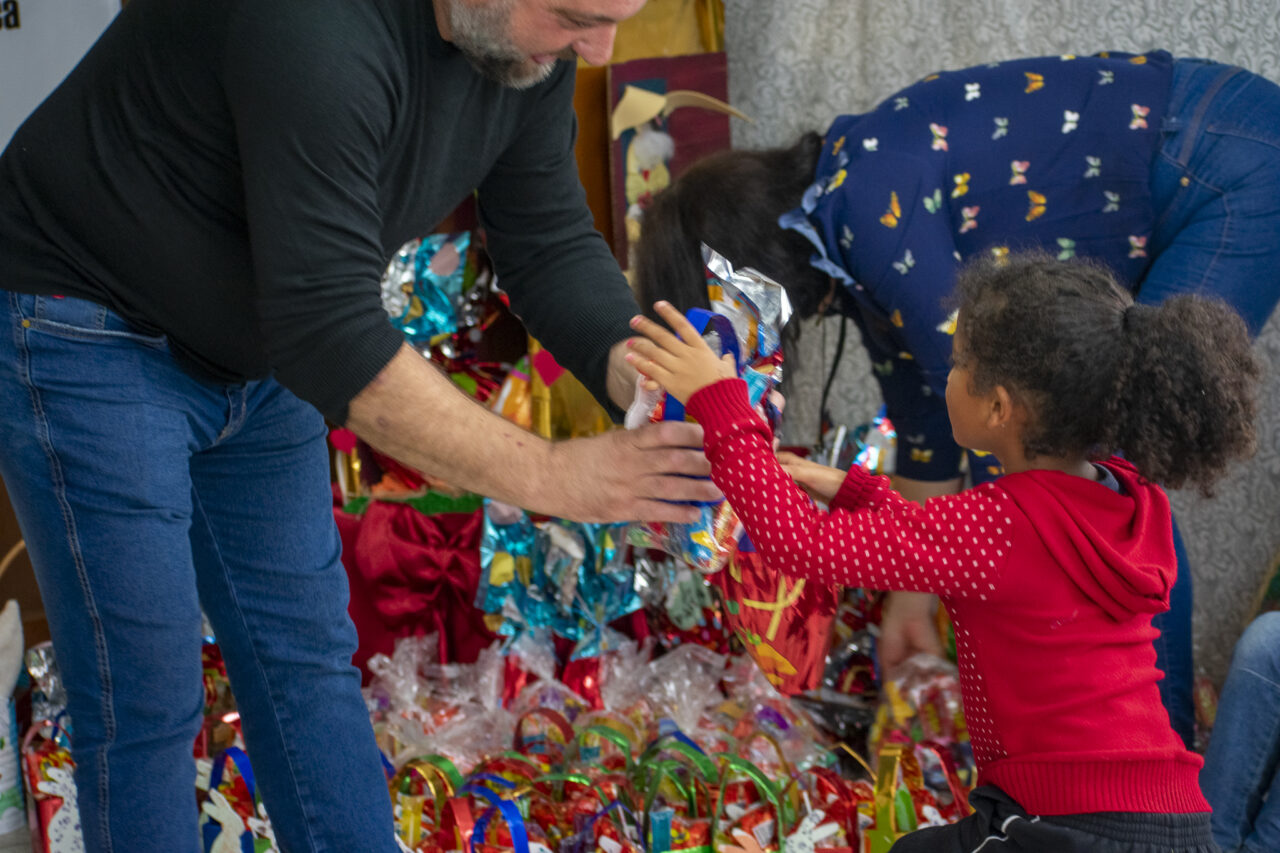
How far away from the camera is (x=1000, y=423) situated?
1.24 m

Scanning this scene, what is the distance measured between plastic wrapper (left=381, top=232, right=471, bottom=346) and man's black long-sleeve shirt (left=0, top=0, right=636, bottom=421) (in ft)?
3.57

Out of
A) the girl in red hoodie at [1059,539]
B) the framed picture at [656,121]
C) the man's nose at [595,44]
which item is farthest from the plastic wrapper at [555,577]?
the man's nose at [595,44]

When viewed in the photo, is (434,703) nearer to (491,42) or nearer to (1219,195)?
(491,42)

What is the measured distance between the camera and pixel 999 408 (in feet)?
4.06

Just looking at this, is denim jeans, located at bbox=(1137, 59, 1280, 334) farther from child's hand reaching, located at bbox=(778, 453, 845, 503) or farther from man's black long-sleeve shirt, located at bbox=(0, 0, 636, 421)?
man's black long-sleeve shirt, located at bbox=(0, 0, 636, 421)

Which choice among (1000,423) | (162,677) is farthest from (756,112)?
(162,677)

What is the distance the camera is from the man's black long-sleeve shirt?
0.92 metres

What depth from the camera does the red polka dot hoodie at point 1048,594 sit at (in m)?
1.12

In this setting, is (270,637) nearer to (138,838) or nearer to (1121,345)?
(138,838)

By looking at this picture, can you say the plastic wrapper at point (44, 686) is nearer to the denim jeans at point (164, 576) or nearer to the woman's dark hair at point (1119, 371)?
the denim jeans at point (164, 576)

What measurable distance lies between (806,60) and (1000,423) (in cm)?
156

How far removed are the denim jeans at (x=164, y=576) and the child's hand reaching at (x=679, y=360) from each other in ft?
1.36

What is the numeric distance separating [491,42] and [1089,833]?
93cm

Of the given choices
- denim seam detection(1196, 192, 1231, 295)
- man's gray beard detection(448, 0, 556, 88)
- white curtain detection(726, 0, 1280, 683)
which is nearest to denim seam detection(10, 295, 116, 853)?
man's gray beard detection(448, 0, 556, 88)
